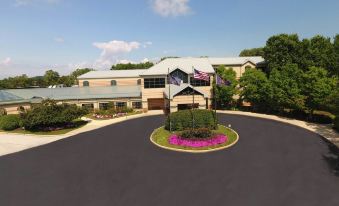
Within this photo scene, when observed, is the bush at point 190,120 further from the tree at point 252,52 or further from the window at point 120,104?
the tree at point 252,52

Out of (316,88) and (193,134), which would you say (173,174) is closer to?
(193,134)

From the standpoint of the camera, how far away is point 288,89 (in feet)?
126

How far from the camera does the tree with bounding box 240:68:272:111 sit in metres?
43.1

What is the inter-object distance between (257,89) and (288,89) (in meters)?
7.52

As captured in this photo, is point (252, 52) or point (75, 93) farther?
point (252, 52)

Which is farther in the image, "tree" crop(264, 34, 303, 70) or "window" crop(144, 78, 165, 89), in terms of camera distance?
"tree" crop(264, 34, 303, 70)

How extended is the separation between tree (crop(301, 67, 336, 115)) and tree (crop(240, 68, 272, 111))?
6.39m

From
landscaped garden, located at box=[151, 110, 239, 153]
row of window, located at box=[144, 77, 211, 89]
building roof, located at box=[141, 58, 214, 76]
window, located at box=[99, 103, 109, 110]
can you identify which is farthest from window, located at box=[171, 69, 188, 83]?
window, located at box=[99, 103, 109, 110]

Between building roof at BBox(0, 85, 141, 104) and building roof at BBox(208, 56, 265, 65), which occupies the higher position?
building roof at BBox(208, 56, 265, 65)

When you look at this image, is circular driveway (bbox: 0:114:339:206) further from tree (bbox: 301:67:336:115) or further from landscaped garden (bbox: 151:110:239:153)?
tree (bbox: 301:67:336:115)

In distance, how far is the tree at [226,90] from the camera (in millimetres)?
48188

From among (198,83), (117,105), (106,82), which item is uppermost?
(106,82)

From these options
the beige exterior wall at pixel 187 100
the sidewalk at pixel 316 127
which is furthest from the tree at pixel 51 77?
the sidewalk at pixel 316 127

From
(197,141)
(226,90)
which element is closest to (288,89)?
(226,90)
